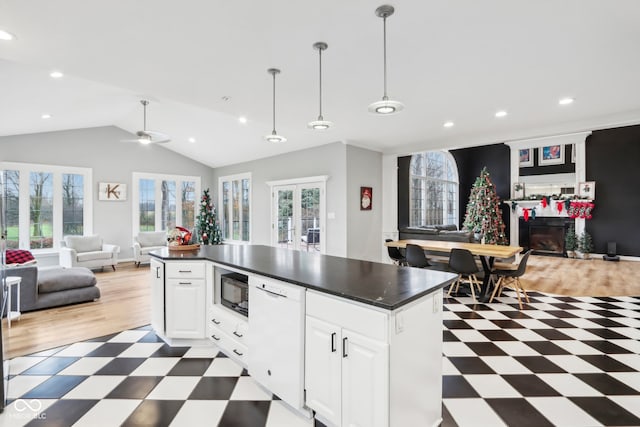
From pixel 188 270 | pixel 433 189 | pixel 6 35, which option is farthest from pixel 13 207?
pixel 433 189

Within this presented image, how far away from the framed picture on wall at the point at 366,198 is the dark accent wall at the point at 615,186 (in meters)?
6.36

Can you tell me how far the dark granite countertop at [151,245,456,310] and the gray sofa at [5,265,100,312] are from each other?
2.21 meters

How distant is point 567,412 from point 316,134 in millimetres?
5100

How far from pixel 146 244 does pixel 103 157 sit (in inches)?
92.4

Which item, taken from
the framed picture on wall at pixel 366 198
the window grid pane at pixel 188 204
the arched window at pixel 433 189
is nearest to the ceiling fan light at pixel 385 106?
the framed picture on wall at pixel 366 198

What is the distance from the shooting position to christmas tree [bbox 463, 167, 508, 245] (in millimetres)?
8523

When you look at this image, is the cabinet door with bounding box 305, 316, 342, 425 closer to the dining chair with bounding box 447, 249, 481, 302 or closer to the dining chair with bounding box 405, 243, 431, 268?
the dining chair with bounding box 447, 249, 481, 302

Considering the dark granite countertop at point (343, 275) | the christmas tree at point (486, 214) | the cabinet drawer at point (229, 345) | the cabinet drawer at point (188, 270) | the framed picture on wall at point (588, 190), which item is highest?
the framed picture on wall at point (588, 190)

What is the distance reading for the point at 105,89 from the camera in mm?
4945

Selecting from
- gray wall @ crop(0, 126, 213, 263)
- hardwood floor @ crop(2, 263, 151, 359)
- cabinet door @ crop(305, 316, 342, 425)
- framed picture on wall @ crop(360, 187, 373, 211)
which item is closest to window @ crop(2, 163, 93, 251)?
gray wall @ crop(0, 126, 213, 263)

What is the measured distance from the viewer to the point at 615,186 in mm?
8094

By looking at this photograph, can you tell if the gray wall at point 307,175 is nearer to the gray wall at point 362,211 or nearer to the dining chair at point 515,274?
the gray wall at point 362,211

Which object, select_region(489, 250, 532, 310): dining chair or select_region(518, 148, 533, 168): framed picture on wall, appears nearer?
select_region(489, 250, 532, 310): dining chair

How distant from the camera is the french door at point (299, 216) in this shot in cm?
662
